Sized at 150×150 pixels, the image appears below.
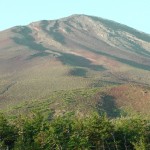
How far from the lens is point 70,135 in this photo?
54.7 metres

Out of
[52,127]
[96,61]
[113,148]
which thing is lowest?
[96,61]

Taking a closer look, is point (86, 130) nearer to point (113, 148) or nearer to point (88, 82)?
point (113, 148)

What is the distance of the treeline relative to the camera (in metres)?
52.6

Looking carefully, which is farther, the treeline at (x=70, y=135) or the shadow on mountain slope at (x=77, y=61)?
the shadow on mountain slope at (x=77, y=61)

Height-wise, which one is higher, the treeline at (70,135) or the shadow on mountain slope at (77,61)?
the treeline at (70,135)

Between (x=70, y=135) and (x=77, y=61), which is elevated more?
(x=70, y=135)

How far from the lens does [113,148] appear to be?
5709 centimetres

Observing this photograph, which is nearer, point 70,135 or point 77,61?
point 70,135

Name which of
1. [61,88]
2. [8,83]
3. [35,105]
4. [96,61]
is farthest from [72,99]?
[96,61]

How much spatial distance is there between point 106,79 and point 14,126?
3894 inches

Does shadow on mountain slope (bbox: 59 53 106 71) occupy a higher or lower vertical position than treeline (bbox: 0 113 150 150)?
lower

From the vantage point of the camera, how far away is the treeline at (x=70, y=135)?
2070 inches

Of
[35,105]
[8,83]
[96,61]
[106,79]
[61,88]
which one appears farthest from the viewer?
[96,61]

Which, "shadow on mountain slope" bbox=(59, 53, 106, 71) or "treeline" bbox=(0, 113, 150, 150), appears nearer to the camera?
"treeline" bbox=(0, 113, 150, 150)
